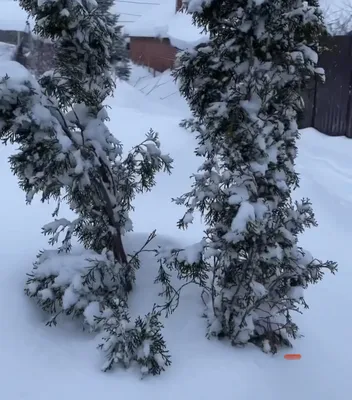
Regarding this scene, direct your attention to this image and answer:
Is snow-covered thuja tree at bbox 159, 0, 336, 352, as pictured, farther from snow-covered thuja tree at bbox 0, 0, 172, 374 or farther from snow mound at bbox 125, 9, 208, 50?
snow mound at bbox 125, 9, 208, 50

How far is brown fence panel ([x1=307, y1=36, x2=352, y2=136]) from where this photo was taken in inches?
437

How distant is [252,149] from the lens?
3672 mm

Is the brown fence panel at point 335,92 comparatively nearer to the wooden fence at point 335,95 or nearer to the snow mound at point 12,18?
the wooden fence at point 335,95

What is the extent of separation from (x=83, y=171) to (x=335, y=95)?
30.0ft

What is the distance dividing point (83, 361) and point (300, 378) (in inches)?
64.0

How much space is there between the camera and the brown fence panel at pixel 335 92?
437 inches

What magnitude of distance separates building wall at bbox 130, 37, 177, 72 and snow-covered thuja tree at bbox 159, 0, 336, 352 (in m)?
20.7

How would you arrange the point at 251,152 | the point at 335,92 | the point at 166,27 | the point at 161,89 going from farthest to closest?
the point at 166,27
the point at 161,89
the point at 335,92
the point at 251,152

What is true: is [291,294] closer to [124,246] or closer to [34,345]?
[124,246]

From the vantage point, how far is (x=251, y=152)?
3.69 m

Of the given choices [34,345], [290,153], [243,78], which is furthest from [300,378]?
[243,78]

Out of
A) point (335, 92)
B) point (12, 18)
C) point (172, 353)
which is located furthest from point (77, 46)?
point (12, 18)

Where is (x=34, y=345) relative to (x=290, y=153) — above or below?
below

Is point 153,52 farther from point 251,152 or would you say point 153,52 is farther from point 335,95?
point 251,152
